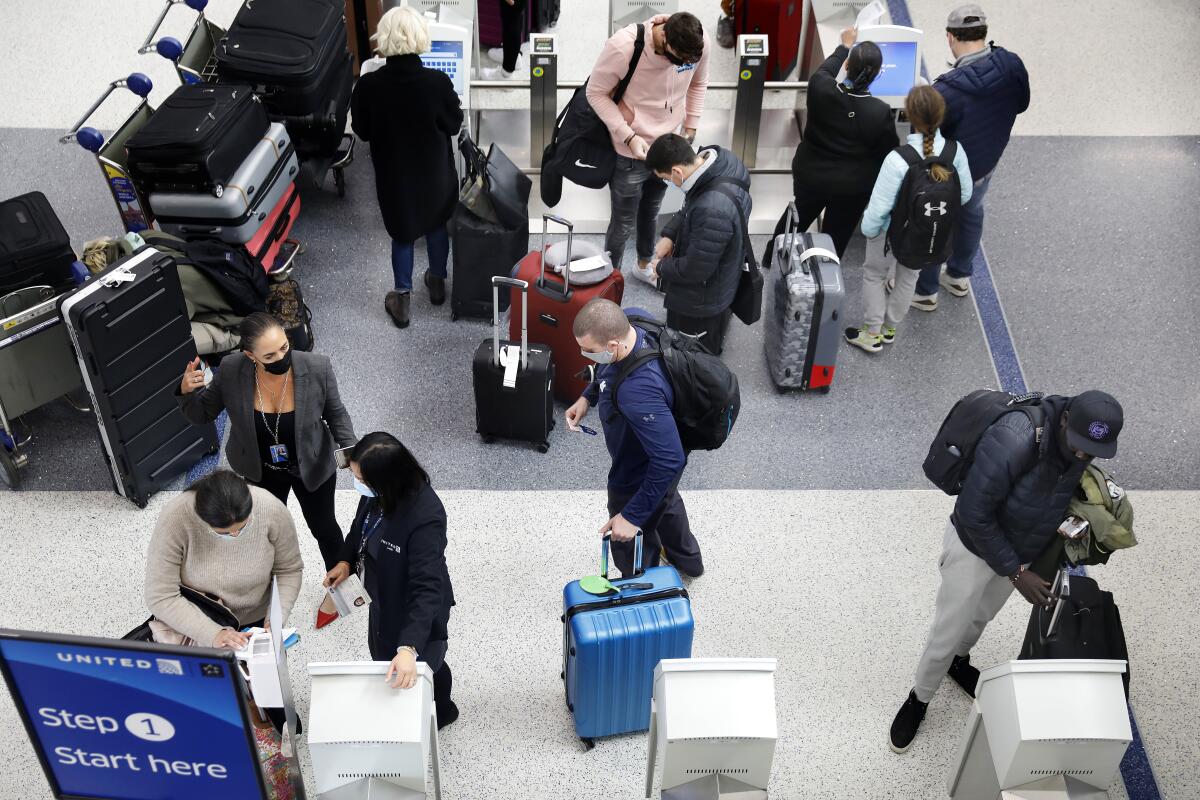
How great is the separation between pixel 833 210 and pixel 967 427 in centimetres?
263

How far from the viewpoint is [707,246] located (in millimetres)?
5387

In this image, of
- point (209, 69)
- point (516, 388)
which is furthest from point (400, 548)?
point (209, 69)

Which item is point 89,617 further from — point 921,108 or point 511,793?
point 921,108

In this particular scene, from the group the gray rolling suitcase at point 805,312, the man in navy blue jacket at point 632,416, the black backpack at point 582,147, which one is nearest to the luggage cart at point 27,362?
the man in navy blue jacket at point 632,416

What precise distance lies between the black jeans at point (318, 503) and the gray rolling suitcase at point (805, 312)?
2344 millimetres

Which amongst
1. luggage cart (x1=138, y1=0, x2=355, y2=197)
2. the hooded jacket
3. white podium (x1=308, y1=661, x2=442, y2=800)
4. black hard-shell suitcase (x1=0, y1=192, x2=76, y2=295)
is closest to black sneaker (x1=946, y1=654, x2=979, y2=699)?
white podium (x1=308, y1=661, x2=442, y2=800)

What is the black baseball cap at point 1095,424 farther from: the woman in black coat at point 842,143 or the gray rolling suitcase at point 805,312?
the woman in black coat at point 842,143

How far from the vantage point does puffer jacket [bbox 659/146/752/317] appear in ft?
17.4

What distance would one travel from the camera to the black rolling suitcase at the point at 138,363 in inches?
188

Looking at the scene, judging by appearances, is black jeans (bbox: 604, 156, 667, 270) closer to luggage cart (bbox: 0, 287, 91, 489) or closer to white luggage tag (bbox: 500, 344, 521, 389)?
white luggage tag (bbox: 500, 344, 521, 389)

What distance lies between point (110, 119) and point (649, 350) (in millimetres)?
5275

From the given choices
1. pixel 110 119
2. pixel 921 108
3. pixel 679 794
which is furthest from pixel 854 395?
pixel 110 119

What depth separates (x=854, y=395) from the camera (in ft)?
20.0

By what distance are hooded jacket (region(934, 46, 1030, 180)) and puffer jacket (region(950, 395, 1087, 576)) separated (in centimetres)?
262
